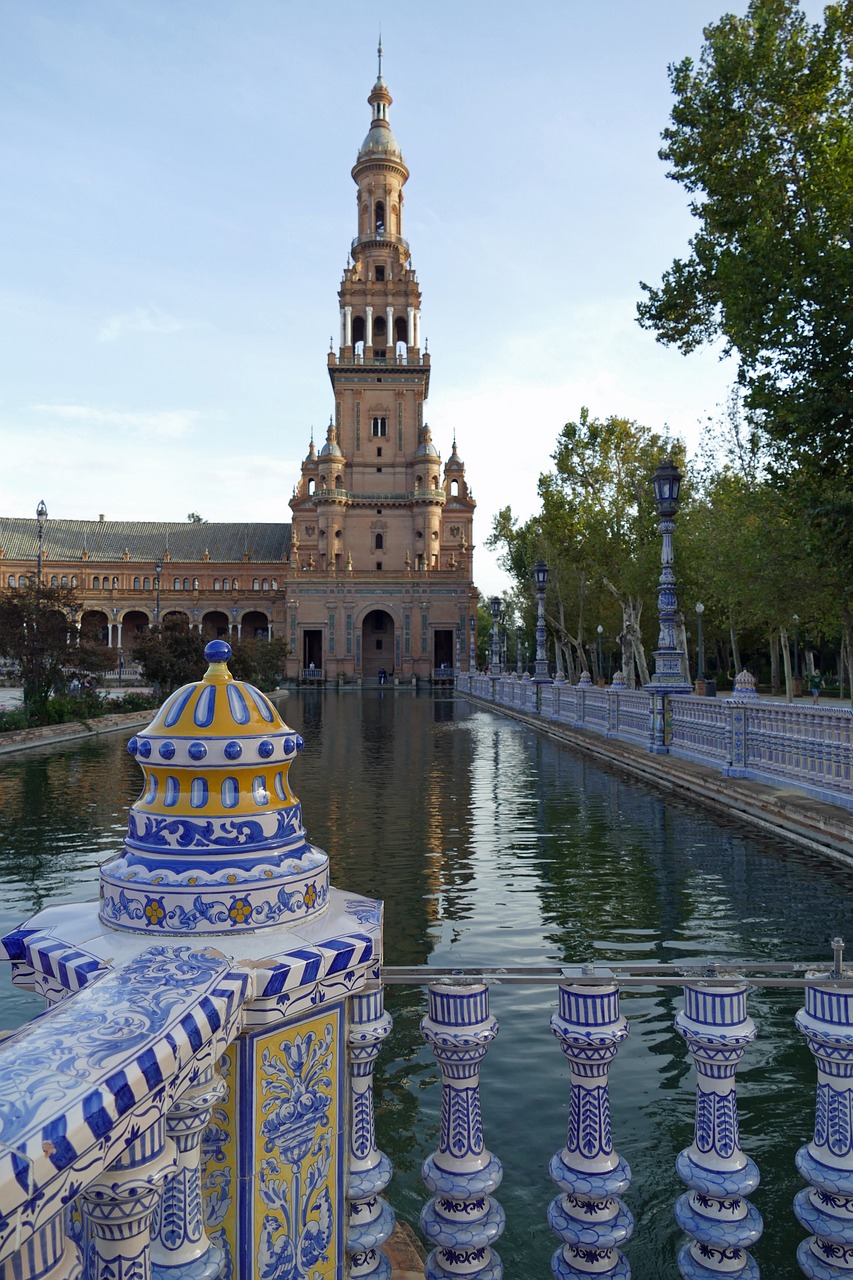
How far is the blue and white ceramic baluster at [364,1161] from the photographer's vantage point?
206cm

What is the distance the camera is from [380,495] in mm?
64438

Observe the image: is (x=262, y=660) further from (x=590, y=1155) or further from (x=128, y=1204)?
(x=128, y=1204)

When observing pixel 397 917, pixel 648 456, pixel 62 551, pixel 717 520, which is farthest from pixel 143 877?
pixel 62 551

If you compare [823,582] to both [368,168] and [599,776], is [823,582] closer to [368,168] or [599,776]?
[599,776]

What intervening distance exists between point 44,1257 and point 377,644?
63.9 meters

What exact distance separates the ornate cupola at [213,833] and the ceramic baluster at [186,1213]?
413mm

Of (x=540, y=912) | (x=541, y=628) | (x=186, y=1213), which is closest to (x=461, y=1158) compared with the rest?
(x=186, y=1213)

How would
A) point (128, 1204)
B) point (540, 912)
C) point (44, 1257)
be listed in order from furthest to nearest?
1. point (540, 912)
2. point (128, 1204)
3. point (44, 1257)

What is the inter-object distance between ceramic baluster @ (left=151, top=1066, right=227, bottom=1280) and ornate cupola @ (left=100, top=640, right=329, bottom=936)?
413mm

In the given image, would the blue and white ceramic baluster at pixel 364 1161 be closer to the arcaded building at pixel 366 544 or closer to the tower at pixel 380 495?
the arcaded building at pixel 366 544

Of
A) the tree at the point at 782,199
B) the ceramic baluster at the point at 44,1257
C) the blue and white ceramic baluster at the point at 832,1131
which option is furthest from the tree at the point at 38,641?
the ceramic baluster at the point at 44,1257

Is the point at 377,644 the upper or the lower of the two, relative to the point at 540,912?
upper

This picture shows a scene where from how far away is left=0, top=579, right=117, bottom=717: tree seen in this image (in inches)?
918

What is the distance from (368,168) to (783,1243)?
76149 millimetres
